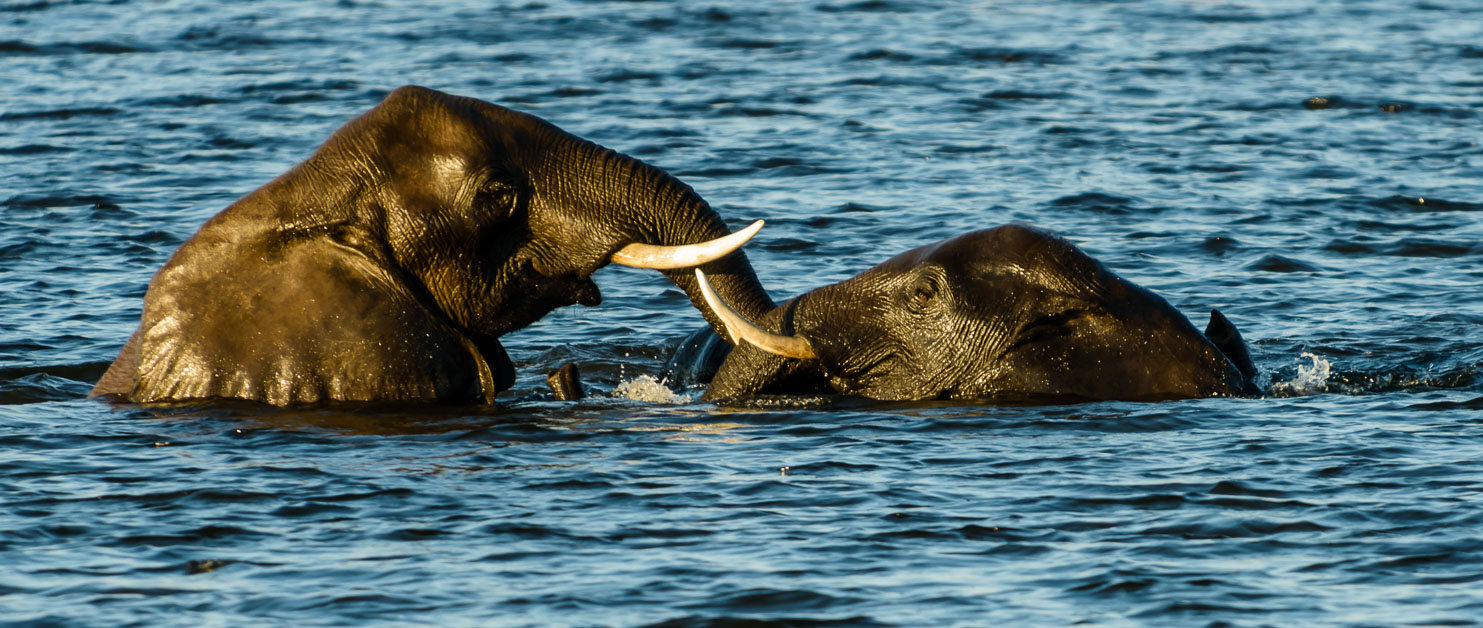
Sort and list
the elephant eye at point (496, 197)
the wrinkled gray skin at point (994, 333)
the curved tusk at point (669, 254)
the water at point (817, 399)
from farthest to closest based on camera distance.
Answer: the wrinkled gray skin at point (994, 333) < the curved tusk at point (669, 254) < the elephant eye at point (496, 197) < the water at point (817, 399)

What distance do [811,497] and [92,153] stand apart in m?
12.9

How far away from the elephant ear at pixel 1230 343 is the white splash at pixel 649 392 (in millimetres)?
2728

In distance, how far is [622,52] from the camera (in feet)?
85.9

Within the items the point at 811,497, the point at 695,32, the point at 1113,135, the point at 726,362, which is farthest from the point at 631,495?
the point at 695,32

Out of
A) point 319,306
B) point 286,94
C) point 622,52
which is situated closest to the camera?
point 319,306

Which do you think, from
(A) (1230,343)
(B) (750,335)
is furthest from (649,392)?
(A) (1230,343)

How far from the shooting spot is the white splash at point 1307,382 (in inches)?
458

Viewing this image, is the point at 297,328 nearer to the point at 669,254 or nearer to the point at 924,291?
the point at 669,254

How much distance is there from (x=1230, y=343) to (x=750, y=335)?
2.57m

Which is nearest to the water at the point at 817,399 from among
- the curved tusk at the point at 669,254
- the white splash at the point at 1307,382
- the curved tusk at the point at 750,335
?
the white splash at the point at 1307,382

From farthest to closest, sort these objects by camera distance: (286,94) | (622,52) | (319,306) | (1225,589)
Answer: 1. (622,52)
2. (286,94)
3. (319,306)
4. (1225,589)

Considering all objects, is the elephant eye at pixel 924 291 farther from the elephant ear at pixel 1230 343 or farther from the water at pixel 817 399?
the elephant ear at pixel 1230 343

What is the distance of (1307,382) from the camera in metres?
11.8

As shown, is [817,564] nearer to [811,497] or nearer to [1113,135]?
[811,497]
